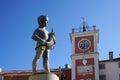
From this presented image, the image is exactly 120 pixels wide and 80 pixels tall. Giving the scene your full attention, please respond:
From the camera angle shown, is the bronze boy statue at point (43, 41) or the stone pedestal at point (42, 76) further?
the bronze boy statue at point (43, 41)

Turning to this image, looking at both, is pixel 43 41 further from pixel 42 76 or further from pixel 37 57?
pixel 42 76

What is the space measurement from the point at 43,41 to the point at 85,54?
47.6m

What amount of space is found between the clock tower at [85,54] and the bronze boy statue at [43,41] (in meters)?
45.5

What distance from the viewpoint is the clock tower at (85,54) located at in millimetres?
60531

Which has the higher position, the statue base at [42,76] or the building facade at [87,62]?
the building facade at [87,62]

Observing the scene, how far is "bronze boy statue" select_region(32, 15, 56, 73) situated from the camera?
48.6 feet

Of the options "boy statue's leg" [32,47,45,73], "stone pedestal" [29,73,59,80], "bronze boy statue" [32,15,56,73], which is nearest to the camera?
"stone pedestal" [29,73,59,80]

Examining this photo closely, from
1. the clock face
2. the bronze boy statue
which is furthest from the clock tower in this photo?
the bronze boy statue

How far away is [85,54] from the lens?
62062mm

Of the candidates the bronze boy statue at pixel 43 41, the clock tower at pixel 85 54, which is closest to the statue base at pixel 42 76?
the bronze boy statue at pixel 43 41

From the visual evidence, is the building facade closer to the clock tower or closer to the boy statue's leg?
the clock tower

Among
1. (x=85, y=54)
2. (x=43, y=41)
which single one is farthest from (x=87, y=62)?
(x=43, y=41)

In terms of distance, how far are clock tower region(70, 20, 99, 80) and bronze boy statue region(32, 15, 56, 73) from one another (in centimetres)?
4549

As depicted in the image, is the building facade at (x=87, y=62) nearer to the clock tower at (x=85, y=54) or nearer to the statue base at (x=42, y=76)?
the clock tower at (x=85, y=54)
